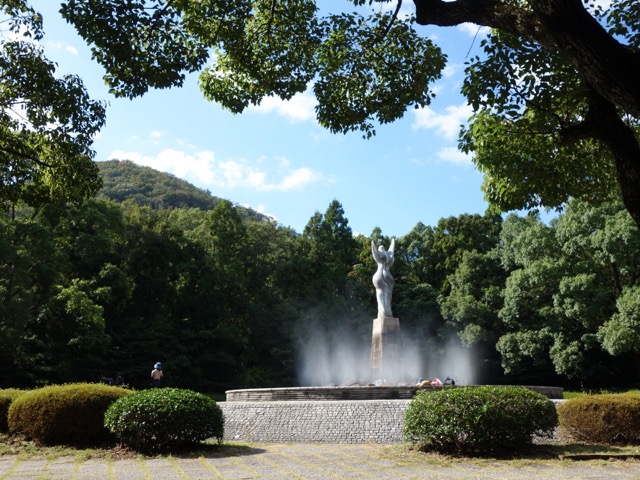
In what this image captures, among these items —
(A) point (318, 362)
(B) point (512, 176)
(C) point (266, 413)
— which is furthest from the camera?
(A) point (318, 362)

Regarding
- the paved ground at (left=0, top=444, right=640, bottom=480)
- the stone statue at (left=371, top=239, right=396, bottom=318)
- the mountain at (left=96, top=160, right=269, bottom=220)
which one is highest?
the mountain at (left=96, top=160, right=269, bottom=220)

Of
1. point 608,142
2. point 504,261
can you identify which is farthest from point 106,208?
point 608,142

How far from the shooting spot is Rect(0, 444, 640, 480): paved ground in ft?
21.6

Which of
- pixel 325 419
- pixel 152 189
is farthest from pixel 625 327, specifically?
pixel 152 189

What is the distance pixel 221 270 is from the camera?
3641 centimetres

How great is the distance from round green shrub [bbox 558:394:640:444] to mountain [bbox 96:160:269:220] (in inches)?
2074

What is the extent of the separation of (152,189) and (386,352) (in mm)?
50955

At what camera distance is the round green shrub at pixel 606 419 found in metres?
9.19

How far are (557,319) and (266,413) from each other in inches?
874

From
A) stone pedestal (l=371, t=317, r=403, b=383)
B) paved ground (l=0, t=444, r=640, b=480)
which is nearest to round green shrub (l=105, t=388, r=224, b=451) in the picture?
paved ground (l=0, t=444, r=640, b=480)

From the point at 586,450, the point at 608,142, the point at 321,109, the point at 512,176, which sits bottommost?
the point at 586,450

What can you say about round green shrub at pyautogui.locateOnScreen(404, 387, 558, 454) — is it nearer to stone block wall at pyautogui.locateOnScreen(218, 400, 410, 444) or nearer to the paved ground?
the paved ground

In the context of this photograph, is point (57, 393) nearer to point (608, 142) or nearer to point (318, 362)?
point (608, 142)

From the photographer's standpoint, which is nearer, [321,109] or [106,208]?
[321,109]
